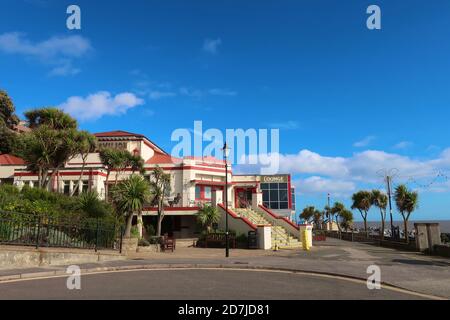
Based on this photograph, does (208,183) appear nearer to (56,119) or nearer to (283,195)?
(56,119)

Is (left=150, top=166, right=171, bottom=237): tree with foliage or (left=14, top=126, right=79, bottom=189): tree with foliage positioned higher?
(left=14, top=126, right=79, bottom=189): tree with foliage

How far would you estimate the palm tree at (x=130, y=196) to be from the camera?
2453cm

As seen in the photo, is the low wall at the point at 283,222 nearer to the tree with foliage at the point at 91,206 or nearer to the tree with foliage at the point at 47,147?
the tree with foliage at the point at 91,206

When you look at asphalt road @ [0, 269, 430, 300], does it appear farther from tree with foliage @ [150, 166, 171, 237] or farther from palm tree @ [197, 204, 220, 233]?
tree with foliage @ [150, 166, 171, 237]

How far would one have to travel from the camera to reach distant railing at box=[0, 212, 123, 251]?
1433 centimetres

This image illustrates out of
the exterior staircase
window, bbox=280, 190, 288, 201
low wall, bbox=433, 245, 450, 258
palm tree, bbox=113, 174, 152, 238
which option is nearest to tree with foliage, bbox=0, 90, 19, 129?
palm tree, bbox=113, 174, 152, 238

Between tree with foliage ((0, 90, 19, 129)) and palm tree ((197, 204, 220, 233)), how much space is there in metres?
29.2

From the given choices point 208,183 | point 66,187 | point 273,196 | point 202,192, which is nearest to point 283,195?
point 273,196

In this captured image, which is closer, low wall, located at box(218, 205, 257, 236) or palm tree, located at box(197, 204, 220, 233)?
low wall, located at box(218, 205, 257, 236)

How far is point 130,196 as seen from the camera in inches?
972

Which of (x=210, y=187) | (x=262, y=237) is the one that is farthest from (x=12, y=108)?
(x=262, y=237)

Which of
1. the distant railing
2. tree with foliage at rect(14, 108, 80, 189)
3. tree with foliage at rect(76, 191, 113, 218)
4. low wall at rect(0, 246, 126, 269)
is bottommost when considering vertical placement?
low wall at rect(0, 246, 126, 269)

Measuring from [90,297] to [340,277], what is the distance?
7970 millimetres
